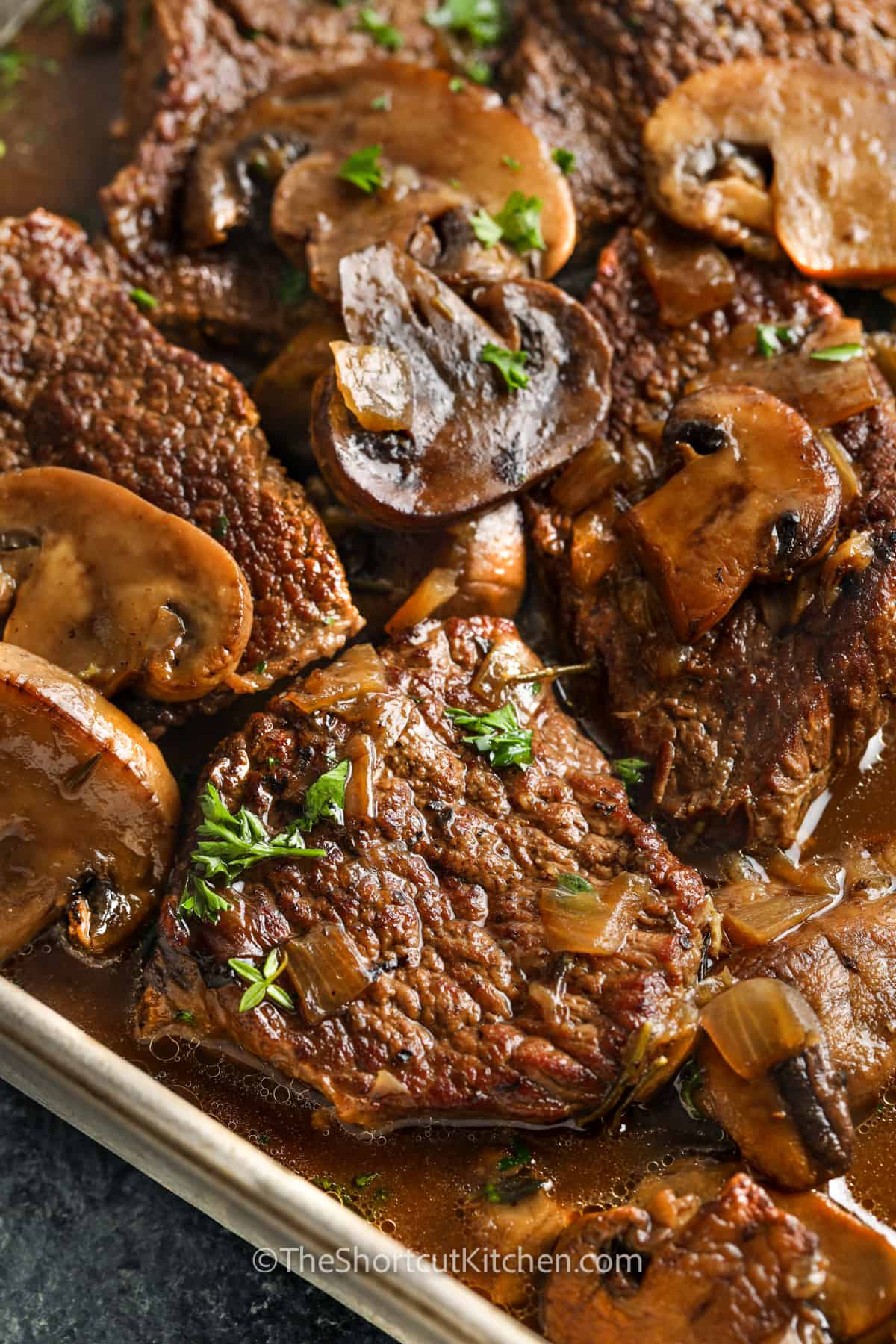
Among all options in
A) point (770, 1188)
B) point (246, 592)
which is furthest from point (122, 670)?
point (770, 1188)

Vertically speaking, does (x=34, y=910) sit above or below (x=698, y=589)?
below

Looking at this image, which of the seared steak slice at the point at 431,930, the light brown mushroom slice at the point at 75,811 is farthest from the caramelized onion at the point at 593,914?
the light brown mushroom slice at the point at 75,811

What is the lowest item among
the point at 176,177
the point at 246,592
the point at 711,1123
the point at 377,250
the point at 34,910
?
the point at 34,910

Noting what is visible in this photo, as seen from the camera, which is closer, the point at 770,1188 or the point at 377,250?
the point at 770,1188

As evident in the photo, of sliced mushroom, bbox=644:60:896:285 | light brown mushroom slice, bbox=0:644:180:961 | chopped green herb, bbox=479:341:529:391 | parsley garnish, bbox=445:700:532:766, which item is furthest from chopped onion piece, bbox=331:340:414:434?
sliced mushroom, bbox=644:60:896:285

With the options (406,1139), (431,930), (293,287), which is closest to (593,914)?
(431,930)

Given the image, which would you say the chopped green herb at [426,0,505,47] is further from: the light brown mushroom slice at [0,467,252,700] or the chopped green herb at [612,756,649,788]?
the chopped green herb at [612,756,649,788]

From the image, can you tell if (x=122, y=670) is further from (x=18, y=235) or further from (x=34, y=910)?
(x=18, y=235)
